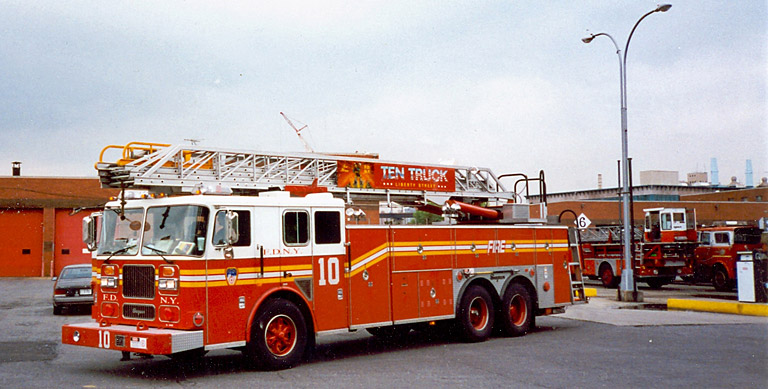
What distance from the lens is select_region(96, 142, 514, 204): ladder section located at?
10547 mm

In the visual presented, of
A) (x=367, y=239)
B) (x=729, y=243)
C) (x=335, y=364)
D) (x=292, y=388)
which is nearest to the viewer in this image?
(x=292, y=388)

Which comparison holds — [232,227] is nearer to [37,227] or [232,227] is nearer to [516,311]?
[516,311]

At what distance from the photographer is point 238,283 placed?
32.1ft

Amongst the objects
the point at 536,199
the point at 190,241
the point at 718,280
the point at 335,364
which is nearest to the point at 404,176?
the point at 335,364

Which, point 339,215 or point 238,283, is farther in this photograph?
point 339,215

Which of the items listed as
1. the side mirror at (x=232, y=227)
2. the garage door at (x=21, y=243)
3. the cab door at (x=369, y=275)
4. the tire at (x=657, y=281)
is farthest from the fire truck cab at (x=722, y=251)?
the garage door at (x=21, y=243)

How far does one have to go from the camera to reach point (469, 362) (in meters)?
10.9

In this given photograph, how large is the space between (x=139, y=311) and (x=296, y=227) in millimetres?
2452

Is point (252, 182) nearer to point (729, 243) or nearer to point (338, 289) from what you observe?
point (338, 289)

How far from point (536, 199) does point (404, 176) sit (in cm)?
5223

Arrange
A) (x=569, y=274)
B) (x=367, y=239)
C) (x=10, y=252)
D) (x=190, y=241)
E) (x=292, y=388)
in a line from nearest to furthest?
(x=292, y=388)
(x=190, y=241)
(x=367, y=239)
(x=569, y=274)
(x=10, y=252)

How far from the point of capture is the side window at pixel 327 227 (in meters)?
A: 10.9

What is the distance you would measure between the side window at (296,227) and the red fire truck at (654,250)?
18015mm

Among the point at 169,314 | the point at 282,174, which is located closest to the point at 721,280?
the point at 282,174
